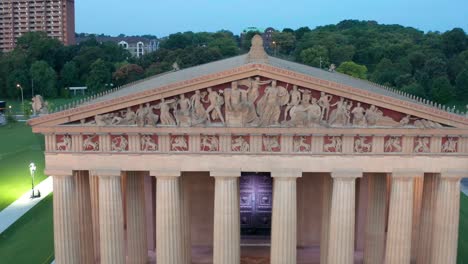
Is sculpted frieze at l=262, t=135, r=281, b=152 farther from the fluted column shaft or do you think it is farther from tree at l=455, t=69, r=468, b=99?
tree at l=455, t=69, r=468, b=99

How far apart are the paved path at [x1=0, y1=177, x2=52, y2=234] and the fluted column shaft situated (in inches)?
577

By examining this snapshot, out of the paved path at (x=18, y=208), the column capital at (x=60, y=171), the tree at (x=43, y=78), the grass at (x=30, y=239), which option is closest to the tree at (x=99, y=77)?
the tree at (x=43, y=78)

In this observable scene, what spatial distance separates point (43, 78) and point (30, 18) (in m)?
70.1

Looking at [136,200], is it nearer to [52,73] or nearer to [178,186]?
[178,186]

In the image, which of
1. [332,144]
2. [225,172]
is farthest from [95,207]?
[332,144]

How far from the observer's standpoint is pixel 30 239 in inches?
1423

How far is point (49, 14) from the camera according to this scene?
177250 mm

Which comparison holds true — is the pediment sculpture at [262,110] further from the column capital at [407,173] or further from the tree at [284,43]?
the tree at [284,43]

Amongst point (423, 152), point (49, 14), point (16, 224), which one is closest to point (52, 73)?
point (49, 14)

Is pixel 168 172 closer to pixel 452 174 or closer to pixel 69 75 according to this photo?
pixel 452 174

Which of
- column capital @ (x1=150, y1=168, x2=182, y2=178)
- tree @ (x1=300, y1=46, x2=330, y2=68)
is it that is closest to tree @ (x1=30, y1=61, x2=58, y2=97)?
tree @ (x1=300, y1=46, x2=330, y2=68)

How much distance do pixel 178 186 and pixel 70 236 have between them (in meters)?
5.49

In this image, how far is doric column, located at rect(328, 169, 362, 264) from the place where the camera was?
2425 cm

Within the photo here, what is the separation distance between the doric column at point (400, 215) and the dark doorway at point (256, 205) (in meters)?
9.41
